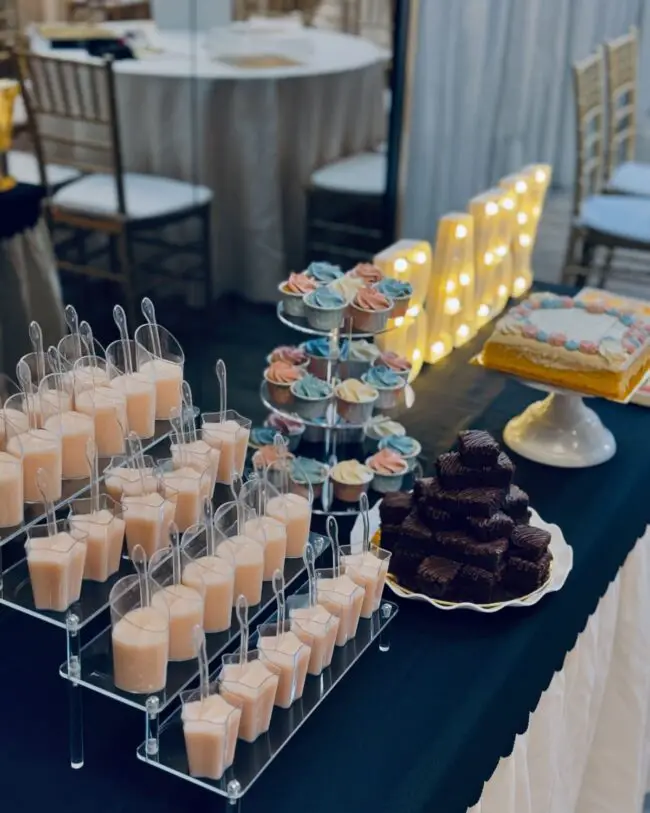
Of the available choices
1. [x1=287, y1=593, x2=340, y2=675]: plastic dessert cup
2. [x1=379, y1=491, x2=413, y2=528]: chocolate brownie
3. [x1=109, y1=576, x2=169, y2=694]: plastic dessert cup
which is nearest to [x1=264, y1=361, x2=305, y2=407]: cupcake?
[x1=379, y1=491, x2=413, y2=528]: chocolate brownie

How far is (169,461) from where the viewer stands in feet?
4.28

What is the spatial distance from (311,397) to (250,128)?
2.22 metres

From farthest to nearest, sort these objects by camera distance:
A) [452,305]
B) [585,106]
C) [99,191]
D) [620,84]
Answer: [620,84]
[585,106]
[99,191]
[452,305]

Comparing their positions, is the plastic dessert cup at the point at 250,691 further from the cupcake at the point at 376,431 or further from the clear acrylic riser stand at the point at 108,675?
the cupcake at the point at 376,431

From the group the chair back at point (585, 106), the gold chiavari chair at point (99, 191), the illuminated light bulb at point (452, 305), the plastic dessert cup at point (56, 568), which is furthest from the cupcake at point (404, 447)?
the chair back at point (585, 106)

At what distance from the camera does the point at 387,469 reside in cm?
160

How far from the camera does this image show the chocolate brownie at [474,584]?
1361 millimetres

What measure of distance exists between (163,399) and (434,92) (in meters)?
2.95

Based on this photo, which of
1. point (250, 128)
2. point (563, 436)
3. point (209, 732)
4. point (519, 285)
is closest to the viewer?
point (209, 732)

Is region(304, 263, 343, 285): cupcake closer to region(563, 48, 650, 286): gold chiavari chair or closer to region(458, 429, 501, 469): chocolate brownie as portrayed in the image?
region(458, 429, 501, 469): chocolate brownie

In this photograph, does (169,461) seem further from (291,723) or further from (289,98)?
(289,98)

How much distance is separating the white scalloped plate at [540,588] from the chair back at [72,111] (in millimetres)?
1992

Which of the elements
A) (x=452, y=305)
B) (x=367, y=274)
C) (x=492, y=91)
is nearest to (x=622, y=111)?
(x=492, y=91)

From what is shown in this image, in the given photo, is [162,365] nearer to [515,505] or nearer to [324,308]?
[324,308]
